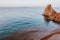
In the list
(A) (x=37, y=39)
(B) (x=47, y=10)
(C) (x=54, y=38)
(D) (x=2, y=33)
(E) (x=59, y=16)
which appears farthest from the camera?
(B) (x=47, y=10)

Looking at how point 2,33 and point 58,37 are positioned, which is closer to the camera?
point 58,37

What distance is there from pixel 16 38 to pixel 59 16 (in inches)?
459

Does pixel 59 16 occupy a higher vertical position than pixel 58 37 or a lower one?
lower

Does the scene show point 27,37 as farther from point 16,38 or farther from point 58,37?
point 58,37

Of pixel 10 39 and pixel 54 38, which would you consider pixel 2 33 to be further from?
pixel 54 38

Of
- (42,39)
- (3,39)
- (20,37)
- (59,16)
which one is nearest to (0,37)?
(3,39)

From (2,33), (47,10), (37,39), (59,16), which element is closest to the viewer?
(37,39)

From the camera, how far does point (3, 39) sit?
994cm

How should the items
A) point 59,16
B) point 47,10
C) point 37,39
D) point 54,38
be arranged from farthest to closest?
point 47,10
point 59,16
point 37,39
point 54,38

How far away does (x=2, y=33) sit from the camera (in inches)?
450

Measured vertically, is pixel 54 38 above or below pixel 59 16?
above

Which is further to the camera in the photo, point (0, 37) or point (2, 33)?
point (2, 33)
